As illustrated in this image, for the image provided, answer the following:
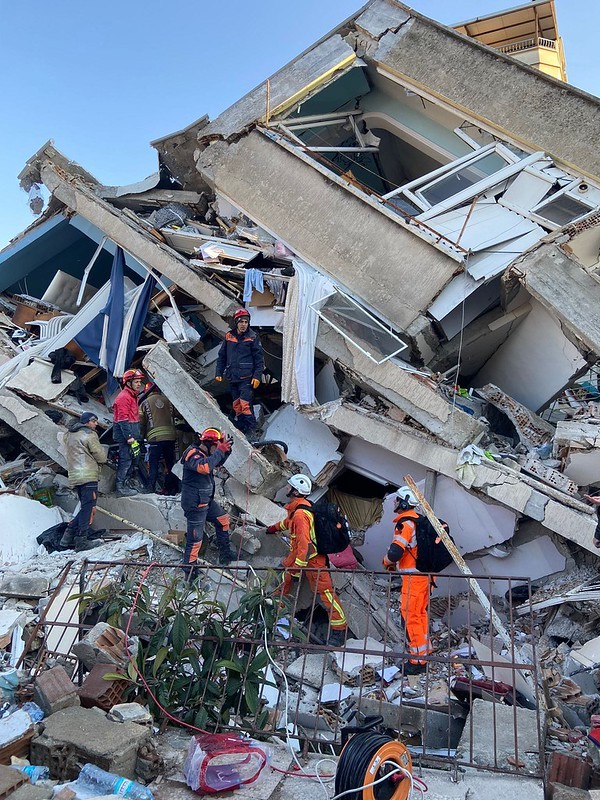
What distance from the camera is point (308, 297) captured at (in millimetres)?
9320

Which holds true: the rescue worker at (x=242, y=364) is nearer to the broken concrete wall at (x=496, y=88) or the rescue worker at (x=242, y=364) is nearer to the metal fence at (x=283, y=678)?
the metal fence at (x=283, y=678)

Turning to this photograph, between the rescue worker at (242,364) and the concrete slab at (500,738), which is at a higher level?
the rescue worker at (242,364)

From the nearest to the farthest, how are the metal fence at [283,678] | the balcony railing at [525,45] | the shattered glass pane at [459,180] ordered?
1. the metal fence at [283,678]
2. the shattered glass pane at [459,180]
3. the balcony railing at [525,45]

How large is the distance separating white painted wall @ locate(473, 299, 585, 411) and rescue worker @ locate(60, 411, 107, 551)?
574 centimetres

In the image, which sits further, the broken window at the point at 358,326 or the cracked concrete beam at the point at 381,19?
the cracked concrete beam at the point at 381,19

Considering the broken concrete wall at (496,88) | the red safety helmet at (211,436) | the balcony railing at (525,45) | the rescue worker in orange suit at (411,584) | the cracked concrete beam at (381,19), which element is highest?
the balcony railing at (525,45)

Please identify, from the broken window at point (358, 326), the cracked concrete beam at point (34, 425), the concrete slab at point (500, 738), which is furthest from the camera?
the cracked concrete beam at point (34, 425)

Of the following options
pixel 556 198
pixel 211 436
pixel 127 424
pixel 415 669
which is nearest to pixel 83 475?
pixel 127 424

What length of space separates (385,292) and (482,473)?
287 cm

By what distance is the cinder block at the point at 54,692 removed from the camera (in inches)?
175

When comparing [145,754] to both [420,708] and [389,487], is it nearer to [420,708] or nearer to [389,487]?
[420,708]

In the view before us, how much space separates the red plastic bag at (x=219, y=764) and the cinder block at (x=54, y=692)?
3.07 ft

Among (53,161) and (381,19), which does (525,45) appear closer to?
(381,19)

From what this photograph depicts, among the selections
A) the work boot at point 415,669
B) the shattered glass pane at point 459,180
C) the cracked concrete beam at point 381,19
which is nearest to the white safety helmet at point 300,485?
the work boot at point 415,669
